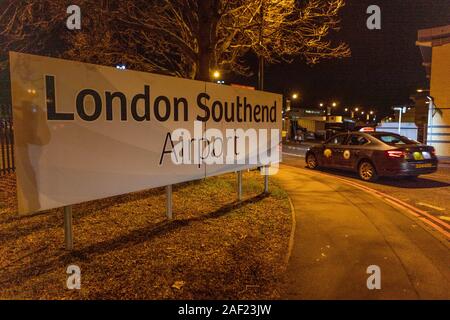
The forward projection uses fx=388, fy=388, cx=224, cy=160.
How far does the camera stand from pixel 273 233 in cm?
610

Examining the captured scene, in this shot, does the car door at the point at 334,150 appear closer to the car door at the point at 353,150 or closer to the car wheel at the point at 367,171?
the car door at the point at 353,150

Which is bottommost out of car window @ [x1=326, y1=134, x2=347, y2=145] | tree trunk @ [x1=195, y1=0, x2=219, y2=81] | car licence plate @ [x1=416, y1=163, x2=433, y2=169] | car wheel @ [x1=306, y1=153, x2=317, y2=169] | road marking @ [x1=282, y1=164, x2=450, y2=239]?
road marking @ [x1=282, y1=164, x2=450, y2=239]

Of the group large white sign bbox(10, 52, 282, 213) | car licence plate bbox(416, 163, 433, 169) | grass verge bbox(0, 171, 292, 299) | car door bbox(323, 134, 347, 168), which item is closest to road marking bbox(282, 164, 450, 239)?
car licence plate bbox(416, 163, 433, 169)

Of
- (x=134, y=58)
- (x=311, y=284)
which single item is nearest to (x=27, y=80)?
(x=311, y=284)

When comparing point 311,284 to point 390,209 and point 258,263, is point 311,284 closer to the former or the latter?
point 258,263

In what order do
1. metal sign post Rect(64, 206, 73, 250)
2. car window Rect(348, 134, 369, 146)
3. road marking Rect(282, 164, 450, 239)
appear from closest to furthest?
1. metal sign post Rect(64, 206, 73, 250)
2. road marking Rect(282, 164, 450, 239)
3. car window Rect(348, 134, 369, 146)

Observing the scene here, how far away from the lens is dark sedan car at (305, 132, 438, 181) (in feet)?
36.3

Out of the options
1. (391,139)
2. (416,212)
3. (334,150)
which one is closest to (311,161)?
(334,150)

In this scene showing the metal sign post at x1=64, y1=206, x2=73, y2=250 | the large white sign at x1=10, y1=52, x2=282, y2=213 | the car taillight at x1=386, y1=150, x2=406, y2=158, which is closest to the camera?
the large white sign at x1=10, y1=52, x2=282, y2=213

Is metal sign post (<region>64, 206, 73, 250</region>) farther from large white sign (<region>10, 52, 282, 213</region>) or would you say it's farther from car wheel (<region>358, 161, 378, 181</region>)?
car wheel (<region>358, 161, 378, 181</region>)

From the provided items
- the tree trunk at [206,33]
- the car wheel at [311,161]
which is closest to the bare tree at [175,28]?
the tree trunk at [206,33]

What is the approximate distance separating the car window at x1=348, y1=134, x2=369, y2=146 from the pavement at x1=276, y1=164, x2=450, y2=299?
12.5 ft

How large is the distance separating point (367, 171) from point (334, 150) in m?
1.80

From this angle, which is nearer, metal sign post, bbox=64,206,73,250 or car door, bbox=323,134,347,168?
metal sign post, bbox=64,206,73,250
